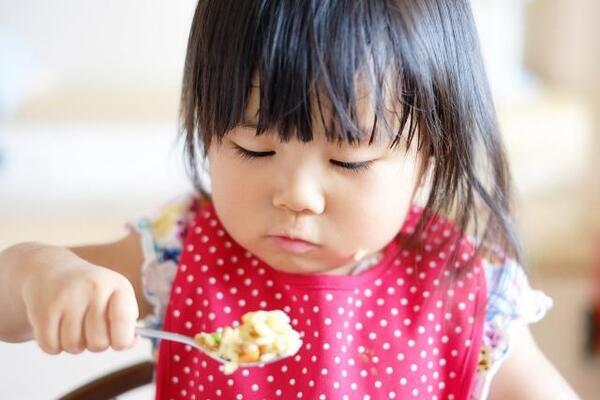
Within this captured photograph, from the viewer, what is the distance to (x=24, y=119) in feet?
6.64

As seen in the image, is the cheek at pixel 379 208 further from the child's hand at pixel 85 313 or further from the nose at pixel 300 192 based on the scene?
the child's hand at pixel 85 313

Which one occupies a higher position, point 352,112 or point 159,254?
point 352,112

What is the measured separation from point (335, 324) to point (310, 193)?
0.62 ft

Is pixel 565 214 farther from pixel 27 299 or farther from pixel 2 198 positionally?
pixel 27 299

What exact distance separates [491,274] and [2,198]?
1.30 metres

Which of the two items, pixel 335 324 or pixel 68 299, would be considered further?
pixel 335 324

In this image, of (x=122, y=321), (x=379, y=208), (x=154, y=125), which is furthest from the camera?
(x=154, y=125)

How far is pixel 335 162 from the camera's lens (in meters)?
0.76

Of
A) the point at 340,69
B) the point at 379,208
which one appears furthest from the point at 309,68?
the point at 379,208

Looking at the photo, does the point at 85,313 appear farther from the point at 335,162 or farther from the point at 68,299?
the point at 335,162

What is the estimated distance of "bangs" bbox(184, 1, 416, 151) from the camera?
0.72 m

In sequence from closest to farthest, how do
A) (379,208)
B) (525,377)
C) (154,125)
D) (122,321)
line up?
(122,321)
(379,208)
(525,377)
(154,125)

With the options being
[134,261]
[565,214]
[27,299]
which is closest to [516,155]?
[565,214]

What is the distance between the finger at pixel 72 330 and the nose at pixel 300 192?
0.58 feet
